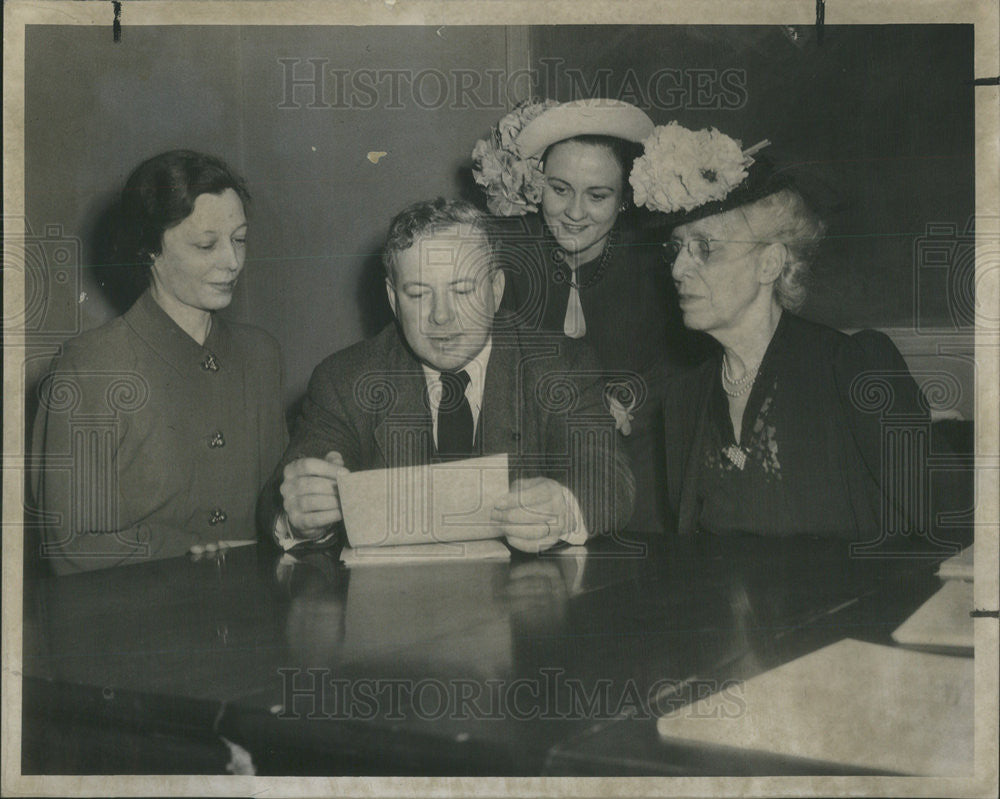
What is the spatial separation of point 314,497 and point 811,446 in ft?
4.31

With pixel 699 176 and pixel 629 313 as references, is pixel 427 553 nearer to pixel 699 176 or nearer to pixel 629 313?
pixel 629 313

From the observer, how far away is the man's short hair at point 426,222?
2.80 m

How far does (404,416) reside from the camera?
280 centimetres

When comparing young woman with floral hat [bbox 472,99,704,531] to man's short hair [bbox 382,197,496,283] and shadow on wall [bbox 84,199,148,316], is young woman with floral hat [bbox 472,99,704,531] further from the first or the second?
shadow on wall [bbox 84,199,148,316]

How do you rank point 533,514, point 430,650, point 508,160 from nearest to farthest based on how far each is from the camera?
point 430,650, point 533,514, point 508,160

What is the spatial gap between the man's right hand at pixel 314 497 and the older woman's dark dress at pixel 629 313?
0.64 metres

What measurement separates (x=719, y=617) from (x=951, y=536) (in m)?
0.79

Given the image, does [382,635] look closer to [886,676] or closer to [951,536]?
[886,676]

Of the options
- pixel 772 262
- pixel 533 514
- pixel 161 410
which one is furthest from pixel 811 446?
pixel 161 410

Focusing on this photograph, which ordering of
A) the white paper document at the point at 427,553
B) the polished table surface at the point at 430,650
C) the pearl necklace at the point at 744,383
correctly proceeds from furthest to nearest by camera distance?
the pearl necklace at the point at 744,383 < the white paper document at the point at 427,553 < the polished table surface at the point at 430,650

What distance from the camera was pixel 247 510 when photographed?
9.30ft

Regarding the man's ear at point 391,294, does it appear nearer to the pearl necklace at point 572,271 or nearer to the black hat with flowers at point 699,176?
the pearl necklace at point 572,271

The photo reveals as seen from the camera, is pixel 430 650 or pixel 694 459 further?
pixel 694 459

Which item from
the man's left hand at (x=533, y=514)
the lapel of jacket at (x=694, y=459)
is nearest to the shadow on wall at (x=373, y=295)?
the man's left hand at (x=533, y=514)
